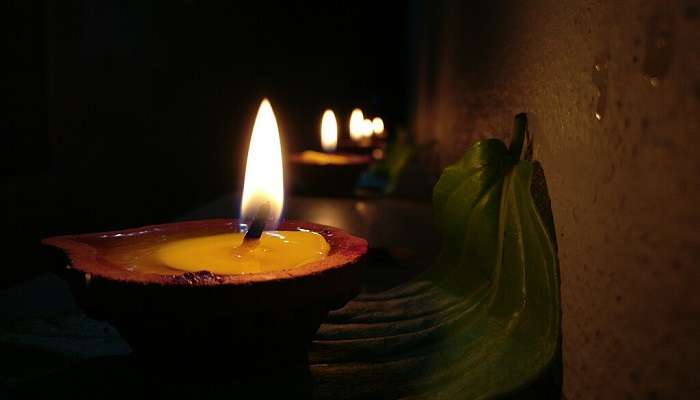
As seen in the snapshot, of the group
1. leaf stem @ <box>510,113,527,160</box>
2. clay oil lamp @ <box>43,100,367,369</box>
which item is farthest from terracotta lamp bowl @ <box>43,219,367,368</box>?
leaf stem @ <box>510,113,527,160</box>

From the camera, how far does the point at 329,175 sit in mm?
1797

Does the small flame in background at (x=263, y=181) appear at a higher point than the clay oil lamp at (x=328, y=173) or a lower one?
higher

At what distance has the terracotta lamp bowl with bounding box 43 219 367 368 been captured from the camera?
0.48 m

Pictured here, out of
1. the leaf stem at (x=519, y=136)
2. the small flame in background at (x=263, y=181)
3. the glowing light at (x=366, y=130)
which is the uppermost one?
the leaf stem at (x=519, y=136)

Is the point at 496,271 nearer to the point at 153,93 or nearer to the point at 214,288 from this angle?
the point at 214,288

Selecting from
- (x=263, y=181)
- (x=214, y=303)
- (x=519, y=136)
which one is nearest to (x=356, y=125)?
(x=519, y=136)

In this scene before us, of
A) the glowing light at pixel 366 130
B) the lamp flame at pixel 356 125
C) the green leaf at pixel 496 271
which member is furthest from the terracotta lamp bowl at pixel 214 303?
the glowing light at pixel 366 130

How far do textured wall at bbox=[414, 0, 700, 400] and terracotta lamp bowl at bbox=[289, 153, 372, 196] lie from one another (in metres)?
0.93

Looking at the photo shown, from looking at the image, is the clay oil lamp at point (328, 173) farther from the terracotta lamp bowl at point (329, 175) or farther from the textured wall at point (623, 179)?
the textured wall at point (623, 179)

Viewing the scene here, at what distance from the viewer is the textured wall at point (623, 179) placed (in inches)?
17.2

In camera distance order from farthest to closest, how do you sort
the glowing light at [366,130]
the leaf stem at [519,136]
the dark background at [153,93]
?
the glowing light at [366,130] → the dark background at [153,93] → the leaf stem at [519,136]

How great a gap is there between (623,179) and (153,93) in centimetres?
299

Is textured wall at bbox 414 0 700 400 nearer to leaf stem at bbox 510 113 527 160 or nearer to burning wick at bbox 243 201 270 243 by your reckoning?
leaf stem at bbox 510 113 527 160

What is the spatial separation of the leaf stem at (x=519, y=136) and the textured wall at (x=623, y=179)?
0.05 feet
